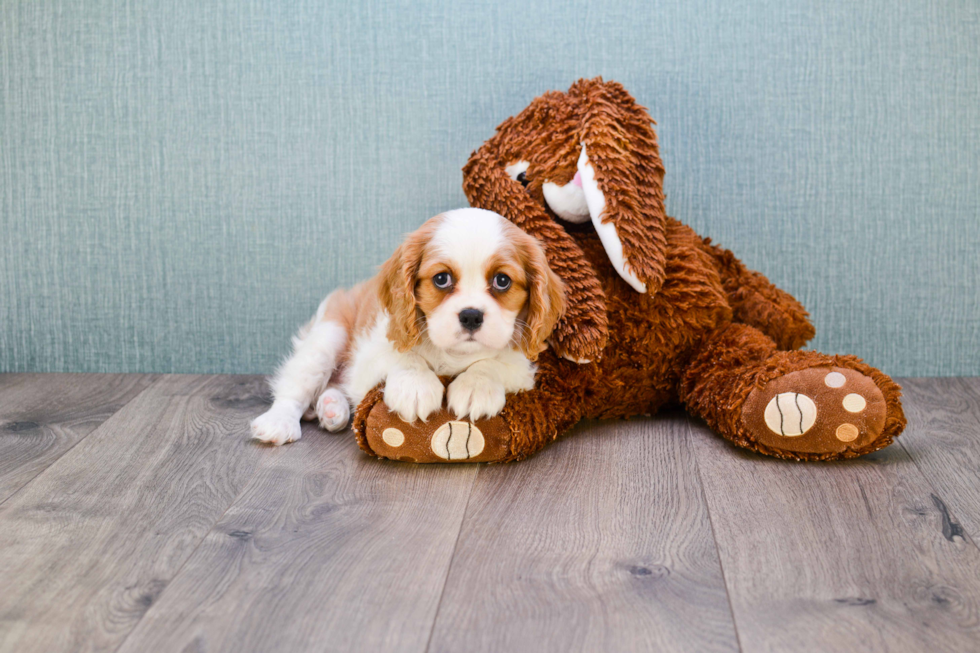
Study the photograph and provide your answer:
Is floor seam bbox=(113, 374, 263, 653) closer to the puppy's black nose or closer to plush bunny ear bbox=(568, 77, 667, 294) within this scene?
the puppy's black nose

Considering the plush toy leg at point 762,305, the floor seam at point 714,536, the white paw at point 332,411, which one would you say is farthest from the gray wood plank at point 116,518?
the plush toy leg at point 762,305

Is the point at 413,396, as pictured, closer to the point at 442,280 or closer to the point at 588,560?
the point at 442,280

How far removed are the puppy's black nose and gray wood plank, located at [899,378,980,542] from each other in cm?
91

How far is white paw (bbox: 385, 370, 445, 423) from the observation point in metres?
1.69

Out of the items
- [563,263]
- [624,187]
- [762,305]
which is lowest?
[762,305]

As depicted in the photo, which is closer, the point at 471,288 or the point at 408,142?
the point at 471,288

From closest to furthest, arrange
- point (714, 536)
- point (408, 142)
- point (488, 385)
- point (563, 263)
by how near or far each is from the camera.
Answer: point (714, 536), point (488, 385), point (563, 263), point (408, 142)

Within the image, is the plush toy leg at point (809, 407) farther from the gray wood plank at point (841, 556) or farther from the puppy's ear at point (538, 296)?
the puppy's ear at point (538, 296)

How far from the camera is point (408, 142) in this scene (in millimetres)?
2393

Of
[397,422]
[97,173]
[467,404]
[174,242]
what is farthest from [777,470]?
[97,173]

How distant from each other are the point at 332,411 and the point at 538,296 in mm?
602

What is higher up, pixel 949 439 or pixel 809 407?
pixel 809 407

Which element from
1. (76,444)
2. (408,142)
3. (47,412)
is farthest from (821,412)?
(47,412)

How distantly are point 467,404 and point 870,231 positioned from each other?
1.39 meters
